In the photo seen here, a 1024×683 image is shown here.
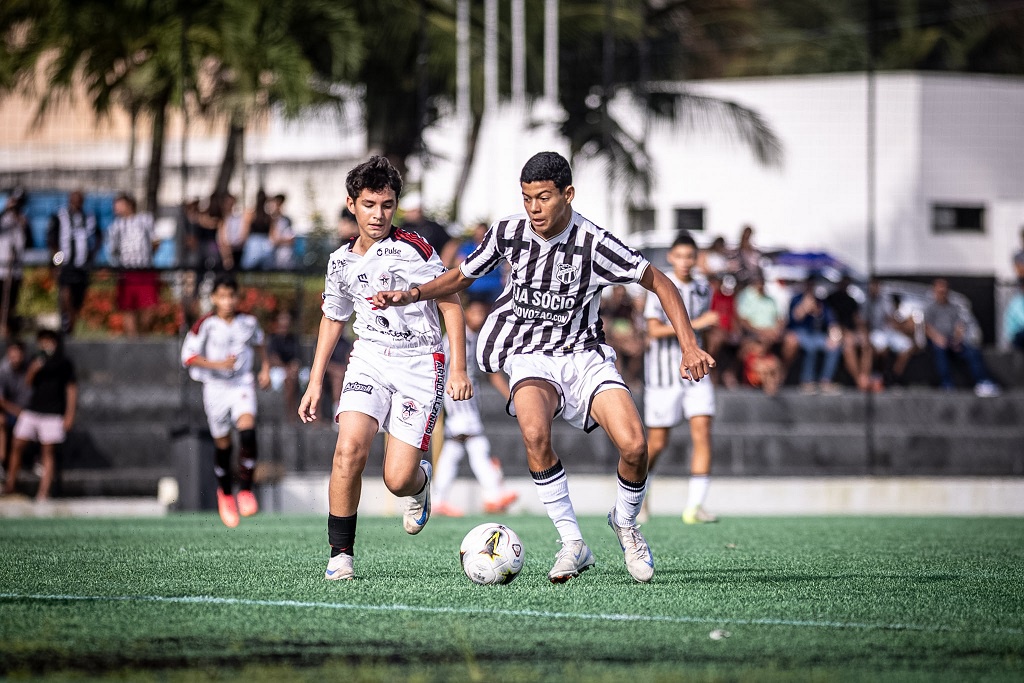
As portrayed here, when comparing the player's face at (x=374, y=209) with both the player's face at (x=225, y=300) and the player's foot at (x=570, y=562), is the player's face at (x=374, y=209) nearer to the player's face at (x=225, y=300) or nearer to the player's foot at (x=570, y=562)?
the player's foot at (x=570, y=562)

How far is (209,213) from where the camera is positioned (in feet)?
53.9

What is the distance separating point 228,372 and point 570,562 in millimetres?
5931

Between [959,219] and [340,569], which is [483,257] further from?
[959,219]

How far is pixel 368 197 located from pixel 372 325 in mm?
672

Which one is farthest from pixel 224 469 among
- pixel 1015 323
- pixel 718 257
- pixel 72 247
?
pixel 1015 323

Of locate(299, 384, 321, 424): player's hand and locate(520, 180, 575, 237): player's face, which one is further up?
locate(520, 180, 575, 237): player's face

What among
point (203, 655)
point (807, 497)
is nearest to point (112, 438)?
point (807, 497)

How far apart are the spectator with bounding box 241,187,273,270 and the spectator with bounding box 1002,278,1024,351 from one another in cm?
929

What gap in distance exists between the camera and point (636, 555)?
6.43m

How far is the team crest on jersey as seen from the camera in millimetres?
6472

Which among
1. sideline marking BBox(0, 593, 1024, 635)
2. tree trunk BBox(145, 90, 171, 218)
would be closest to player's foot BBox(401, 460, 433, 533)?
sideline marking BBox(0, 593, 1024, 635)

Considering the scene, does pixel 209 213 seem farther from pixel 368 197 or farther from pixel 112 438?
pixel 368 197

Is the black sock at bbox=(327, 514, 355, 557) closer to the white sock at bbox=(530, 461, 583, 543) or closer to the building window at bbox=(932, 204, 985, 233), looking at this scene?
the white sock at bbox=(530, 461, 583, 543)

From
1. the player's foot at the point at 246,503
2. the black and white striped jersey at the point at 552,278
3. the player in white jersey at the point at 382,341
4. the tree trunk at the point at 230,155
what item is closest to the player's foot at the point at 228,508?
the player's foot at the point at 246,503
